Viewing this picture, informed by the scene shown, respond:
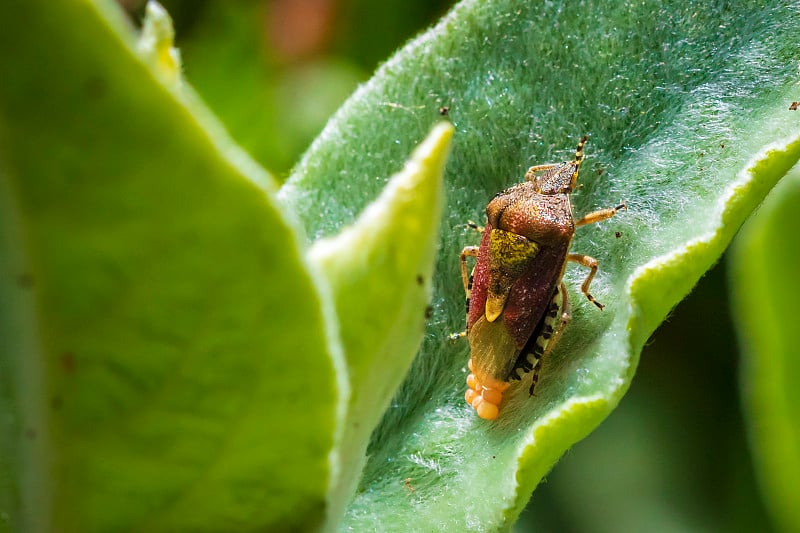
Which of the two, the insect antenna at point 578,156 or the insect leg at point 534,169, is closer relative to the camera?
the insect antenna at point 578,156

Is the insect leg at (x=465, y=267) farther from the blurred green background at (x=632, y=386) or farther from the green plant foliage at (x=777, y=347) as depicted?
the blurred green background at (x=632, y=386)

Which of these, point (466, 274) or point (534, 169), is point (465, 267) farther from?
point (534, 169)

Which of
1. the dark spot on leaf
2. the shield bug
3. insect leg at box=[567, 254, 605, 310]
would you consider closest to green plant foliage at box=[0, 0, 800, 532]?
the dark spot on leaf

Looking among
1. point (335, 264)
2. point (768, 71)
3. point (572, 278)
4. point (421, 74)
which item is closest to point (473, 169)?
point (421, 74)

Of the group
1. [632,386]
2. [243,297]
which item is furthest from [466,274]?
[632,386]

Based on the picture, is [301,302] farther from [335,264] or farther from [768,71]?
[768,71]

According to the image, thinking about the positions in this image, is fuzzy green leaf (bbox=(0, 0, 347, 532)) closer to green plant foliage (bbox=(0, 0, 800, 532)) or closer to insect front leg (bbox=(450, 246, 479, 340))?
green plant foliage (bbox=(0, 0, 800, 532))

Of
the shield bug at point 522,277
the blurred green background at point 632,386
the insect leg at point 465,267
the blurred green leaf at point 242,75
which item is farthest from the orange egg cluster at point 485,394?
the blurred green leaf at point 242,75
